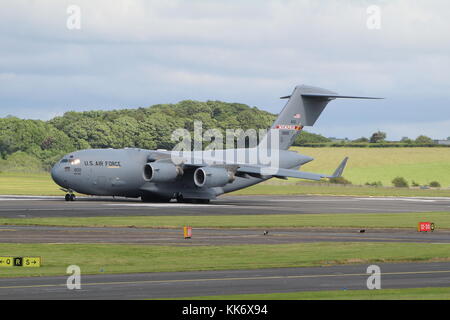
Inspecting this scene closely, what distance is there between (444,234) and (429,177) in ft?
319

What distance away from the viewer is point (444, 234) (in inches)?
1822

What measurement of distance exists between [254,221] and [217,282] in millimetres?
27680

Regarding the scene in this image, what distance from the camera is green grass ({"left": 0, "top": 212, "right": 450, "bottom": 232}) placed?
4916 centimetres

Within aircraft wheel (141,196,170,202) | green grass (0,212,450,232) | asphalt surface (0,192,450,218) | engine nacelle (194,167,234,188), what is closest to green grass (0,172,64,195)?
aircraft wheel (141,196,170,202)

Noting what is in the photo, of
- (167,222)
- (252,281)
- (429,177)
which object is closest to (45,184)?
(167,222)

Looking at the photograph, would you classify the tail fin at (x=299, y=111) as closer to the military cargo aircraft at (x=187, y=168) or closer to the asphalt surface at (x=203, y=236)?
the military cargo aircraft at (x=187, y=168)

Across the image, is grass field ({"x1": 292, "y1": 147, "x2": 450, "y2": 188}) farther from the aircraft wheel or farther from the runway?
the aircraft wheel

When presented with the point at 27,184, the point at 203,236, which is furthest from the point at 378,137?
the point at 203,236

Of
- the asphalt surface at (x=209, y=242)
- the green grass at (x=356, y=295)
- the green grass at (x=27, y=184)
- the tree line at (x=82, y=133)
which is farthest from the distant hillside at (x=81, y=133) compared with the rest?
the green grass at (x=356, y=295)

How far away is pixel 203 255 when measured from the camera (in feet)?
111

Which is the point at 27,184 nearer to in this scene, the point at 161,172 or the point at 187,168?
the point at 187,168

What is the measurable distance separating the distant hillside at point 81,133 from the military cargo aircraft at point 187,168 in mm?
56481

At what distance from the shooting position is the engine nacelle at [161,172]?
70.6 metres
